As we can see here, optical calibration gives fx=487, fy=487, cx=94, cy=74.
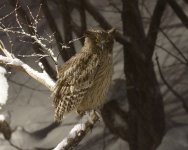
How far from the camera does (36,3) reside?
3.22 m

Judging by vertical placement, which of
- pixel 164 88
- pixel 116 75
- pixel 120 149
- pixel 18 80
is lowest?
pixel 120 149

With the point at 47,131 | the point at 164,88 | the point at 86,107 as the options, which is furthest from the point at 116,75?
the point at 86,107

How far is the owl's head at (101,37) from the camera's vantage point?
1.55m

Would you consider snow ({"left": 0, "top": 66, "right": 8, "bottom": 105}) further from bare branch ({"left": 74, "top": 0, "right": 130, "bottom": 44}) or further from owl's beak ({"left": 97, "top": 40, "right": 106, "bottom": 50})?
bare branch ({"left": 74, "top": 0, "right": 130, "bottom": 44})

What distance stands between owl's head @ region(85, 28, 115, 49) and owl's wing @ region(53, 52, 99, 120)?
0.18 ft

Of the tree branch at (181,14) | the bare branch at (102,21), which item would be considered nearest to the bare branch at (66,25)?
the bare branch at (102,21)

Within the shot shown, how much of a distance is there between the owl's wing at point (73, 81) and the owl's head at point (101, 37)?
56mm

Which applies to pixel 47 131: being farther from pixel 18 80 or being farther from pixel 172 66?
pixel 172 66

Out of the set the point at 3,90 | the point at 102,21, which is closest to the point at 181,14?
the point at 102,21

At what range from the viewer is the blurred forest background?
2951 mm

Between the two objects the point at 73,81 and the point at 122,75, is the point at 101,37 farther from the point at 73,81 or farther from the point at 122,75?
the point at 122,75

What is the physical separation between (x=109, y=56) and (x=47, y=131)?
7.55 feet

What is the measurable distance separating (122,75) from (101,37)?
2017mm

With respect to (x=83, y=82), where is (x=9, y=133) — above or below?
below
